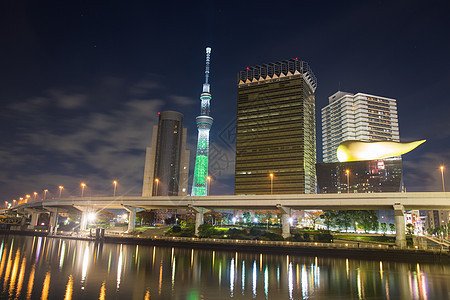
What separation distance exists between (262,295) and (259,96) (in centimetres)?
17900

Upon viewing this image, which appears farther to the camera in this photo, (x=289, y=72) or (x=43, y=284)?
(x=289, y=72)

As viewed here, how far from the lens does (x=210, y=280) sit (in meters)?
28.8

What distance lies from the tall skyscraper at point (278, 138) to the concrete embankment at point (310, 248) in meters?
115

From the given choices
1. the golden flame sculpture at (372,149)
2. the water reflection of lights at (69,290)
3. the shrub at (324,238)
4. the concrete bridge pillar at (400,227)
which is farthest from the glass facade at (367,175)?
the water reflection of lights at (69,290)

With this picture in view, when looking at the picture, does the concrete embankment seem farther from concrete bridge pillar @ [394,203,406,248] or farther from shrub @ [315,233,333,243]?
shrub @ [315,233,333,243]

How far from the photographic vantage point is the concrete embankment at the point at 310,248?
45.7 m

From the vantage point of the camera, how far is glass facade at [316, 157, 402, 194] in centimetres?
12388

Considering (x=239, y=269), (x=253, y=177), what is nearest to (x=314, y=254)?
(x=239, y=269)

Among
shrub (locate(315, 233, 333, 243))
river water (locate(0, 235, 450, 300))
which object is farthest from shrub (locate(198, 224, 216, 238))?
river water (locate(0, 235, 450, 300))

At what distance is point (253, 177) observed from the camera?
18425cm

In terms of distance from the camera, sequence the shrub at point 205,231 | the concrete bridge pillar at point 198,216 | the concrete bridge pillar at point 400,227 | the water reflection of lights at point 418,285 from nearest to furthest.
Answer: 1. the water reflection of lights at point 418,285
2. the concrete bridge pillar at point 400,227
3. the shrub at point 205,231
4. the concrete bridge pillar at point 198,216

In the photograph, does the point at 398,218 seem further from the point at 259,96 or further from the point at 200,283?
the point at 259,96

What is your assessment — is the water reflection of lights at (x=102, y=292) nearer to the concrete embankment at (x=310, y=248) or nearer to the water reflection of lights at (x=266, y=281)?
the water reflection of lights at (x=266, y=281)

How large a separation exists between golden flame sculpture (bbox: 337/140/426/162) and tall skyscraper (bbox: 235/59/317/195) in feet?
221
